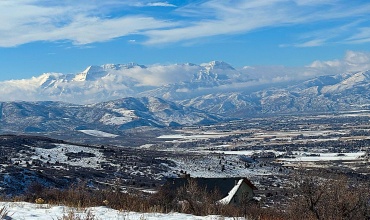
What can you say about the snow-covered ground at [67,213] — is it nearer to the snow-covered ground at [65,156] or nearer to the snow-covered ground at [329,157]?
the snow-covered ground at [65,156]

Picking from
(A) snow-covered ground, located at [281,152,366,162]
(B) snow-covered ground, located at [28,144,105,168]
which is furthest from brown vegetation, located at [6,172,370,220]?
(A) snow-covered ground, located at [281,152,366,162]

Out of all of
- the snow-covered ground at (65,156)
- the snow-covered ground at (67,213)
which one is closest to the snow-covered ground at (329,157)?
the snow-covered ground at (65,156)

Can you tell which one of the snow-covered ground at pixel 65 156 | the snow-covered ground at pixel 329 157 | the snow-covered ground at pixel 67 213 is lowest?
the snow-covered ground at pixel 329 157

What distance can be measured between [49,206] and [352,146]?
6644 inches

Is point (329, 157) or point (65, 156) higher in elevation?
point (65, 156)

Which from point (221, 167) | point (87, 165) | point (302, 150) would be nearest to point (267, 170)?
point (221, 167)

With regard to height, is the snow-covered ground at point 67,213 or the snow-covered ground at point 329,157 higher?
the snow-covered ground at point 67,213

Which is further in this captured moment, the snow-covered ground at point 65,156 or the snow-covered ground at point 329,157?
the snow-covered ground at point 329,157

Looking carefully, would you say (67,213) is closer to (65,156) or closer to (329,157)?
(65,156)

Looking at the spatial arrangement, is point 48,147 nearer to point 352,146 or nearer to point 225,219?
point 225,219

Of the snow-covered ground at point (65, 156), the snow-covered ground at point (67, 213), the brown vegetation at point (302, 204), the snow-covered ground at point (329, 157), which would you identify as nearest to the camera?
the snow-covered ground at point (67, 213)

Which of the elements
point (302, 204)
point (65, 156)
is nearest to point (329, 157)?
point (65, 156)

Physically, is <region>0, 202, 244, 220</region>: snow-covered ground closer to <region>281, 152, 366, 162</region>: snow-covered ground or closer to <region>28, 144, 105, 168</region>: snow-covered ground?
<region>28, 144, 105, 168</region>: snow-covered ground

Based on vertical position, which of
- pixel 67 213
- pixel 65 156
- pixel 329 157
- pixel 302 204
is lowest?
pixel 329 157
